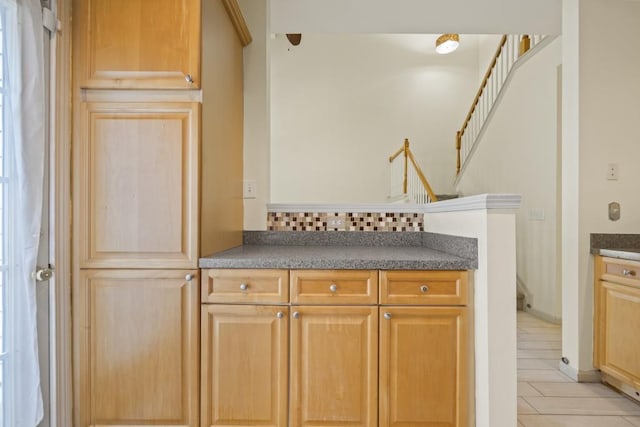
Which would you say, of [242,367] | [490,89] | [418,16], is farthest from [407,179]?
[242,367]

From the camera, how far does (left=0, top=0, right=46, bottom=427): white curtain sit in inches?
49.5

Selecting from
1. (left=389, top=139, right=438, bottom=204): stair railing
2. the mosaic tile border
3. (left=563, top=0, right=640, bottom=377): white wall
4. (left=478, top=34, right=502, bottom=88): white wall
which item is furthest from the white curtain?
(left=478, top=34, right=502, bottom=88): white wall

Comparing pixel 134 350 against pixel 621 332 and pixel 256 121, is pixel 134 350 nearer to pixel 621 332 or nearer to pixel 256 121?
pixel 256 121

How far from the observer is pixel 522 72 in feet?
13.7

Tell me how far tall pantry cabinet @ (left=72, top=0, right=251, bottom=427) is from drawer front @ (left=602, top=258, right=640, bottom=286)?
2.35 metres

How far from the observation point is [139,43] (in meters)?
1.47

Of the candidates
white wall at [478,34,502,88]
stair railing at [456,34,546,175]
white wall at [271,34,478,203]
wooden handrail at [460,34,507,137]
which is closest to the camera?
stair railing at [456,34,546,175]

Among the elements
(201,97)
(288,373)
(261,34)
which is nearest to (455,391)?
(288,373)

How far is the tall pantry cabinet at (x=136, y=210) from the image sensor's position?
57.7 inches

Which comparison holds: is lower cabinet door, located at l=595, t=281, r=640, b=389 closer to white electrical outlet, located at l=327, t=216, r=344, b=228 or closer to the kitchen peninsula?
the kitchen peninsula

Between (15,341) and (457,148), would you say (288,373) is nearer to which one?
(15,341)

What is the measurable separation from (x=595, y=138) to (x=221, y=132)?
236cm

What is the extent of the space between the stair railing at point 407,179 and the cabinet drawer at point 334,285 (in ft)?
8.99

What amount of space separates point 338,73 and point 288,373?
18.1ft
